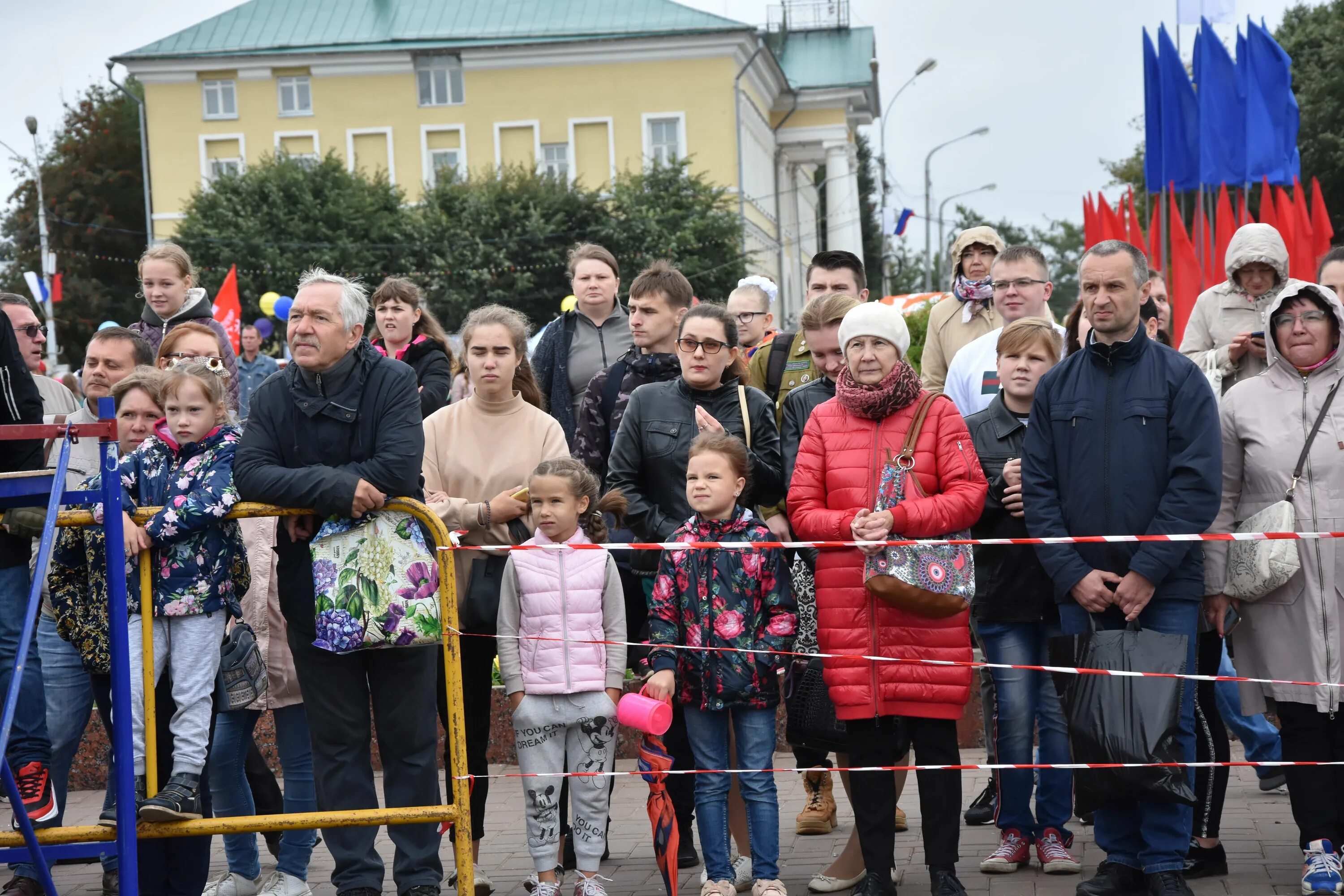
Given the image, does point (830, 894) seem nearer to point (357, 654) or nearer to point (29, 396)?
point (357, 654)

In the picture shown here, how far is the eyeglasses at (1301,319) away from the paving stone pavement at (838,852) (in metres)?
2.00

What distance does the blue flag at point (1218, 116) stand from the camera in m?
19.2

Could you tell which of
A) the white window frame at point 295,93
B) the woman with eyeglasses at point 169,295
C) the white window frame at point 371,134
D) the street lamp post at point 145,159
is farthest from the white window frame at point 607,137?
the woman with eyeglasses at point 169,295

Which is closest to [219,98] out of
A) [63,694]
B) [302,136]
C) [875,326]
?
[302,136]

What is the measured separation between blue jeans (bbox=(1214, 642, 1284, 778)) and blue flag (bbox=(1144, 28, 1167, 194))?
14526mm

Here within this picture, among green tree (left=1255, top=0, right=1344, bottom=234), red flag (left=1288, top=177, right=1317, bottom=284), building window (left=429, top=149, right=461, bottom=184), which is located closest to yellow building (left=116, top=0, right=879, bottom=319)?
building window (left=429, top=149, right=461, bottom=184)

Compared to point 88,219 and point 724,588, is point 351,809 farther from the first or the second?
point 88,219

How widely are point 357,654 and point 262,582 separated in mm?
806

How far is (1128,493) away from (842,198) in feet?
192

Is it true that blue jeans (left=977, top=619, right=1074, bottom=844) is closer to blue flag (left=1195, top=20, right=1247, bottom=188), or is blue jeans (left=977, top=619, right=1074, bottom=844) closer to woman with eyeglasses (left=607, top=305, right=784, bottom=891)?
woman with eyeglasses (left=607, top=305, right=784, bottom=891)

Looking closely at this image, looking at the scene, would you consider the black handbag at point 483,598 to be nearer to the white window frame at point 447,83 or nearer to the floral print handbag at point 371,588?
the floral print handbag at point 371,588

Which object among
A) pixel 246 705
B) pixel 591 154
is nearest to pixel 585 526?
pixel 246 705

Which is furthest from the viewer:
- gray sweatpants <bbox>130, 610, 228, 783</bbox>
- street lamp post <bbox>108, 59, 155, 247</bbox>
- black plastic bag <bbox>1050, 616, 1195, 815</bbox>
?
street lamp post <bbox>108, 59, 155, 247</bbox>

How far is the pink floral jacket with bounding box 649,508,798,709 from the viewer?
5.40 meters
